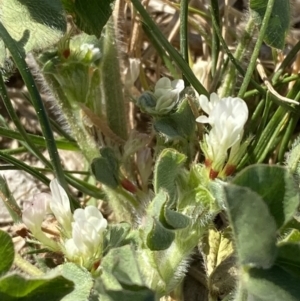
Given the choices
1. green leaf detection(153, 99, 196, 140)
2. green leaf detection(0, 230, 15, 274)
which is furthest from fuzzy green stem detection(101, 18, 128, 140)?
green leaf detection(0, 230, 15, 274)

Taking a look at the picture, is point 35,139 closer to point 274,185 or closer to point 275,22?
point 275,22

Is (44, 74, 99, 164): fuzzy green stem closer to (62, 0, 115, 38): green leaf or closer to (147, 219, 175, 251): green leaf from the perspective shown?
Answer: (62, 0, 115, 38): green leaf

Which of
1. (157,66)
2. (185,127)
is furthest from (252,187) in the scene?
(157,66)

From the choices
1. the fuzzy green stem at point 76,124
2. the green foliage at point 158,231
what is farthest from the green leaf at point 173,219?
the fuzzy green stem at point 76,124

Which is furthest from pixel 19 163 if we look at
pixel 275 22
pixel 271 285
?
pixel 271 285

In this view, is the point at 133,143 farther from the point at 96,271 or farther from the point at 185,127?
the point at 96,271

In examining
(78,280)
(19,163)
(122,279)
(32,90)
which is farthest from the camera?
(19,163)
